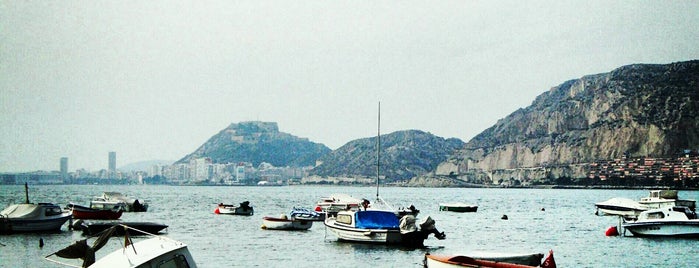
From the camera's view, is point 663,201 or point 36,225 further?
Result: point 663,201

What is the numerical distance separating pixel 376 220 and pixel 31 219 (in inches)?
1109

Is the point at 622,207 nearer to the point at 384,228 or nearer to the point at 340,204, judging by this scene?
the point at 340,204

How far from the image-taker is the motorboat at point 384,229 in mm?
52281

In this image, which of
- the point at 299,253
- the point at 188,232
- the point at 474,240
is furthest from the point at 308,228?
the point at 299,253

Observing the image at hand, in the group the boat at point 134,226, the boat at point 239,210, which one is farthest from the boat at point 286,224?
the boat at point 239,210

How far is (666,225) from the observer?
197 feet

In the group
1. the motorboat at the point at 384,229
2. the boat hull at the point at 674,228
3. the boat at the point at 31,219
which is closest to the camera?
the motorboat at the point at 384,229

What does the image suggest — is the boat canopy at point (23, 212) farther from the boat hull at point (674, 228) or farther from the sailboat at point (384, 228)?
the boat hull at point (674, 228)

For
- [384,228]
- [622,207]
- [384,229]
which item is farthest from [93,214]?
[622,207]

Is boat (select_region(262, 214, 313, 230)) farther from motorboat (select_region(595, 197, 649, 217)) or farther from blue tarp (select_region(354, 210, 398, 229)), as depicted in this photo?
motorboat (select_region(595, 197, 649, 217))

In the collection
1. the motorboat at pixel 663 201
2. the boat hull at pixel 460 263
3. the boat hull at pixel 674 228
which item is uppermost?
the motorboat at pixel 663 201

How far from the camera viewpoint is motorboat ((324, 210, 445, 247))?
52.3 meters

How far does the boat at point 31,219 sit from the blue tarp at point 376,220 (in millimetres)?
26353

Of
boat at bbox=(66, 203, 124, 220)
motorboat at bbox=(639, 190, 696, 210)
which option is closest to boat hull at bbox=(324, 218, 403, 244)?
boat at bbox=(66, 203, 124, 220)
